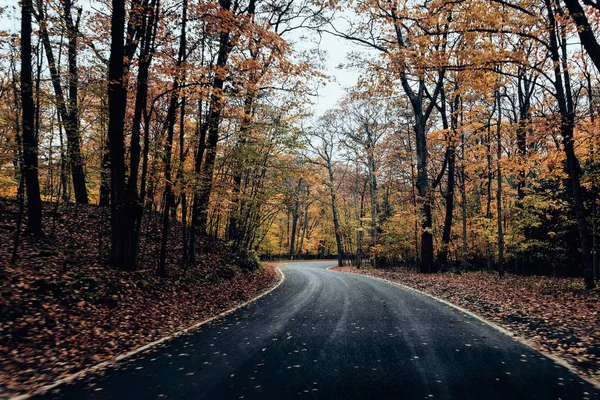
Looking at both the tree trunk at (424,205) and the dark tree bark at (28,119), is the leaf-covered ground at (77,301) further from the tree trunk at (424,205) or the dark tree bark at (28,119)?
the tree trunk at (424,205)

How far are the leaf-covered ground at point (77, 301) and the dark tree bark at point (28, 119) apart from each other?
1.02m

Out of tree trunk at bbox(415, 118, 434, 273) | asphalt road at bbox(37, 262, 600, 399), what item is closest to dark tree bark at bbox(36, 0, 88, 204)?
asphalt road at bbox(37, 262, 600, 399)

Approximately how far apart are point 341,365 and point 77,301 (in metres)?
5.59

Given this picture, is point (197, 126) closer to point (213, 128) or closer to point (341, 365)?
point (213, 128)

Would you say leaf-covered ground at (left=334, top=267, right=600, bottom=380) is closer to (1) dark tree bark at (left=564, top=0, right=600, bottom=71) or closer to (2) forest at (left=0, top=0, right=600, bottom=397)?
(2) forest at (left=0, top=0, right=600, bottom=397)

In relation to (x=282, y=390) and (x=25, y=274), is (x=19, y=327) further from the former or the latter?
(x=282, y=390)

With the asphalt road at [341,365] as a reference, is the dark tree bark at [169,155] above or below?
→ above

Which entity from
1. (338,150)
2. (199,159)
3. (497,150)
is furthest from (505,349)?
(338,150)

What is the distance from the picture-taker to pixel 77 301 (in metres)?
6.45

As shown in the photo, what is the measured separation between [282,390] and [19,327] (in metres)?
4.72

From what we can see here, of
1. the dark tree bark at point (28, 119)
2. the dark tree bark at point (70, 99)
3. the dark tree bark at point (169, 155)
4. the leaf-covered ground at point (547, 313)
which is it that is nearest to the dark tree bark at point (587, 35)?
the leaf-covered ground at point (547, 313)

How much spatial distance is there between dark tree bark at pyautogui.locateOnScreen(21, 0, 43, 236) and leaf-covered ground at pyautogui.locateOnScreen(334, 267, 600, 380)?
39.3 feet

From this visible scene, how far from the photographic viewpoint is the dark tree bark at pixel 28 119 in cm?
866

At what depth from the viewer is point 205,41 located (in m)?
10.0
